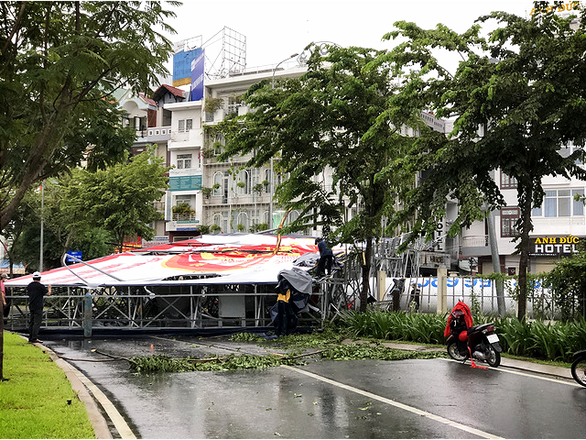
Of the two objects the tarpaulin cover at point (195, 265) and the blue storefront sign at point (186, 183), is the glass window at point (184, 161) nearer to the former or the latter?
the blue storefront sign at point (186, 183)

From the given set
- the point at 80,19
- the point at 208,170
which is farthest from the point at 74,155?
the point at 208,170

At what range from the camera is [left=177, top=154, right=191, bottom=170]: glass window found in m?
65.6

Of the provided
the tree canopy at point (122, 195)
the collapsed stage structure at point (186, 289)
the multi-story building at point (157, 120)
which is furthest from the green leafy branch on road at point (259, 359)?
the multi-story building at point (157, 120)

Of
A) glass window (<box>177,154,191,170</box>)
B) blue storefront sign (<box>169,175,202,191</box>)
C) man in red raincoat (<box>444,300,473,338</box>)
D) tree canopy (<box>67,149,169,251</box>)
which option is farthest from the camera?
glass window (<box>177,154,191,170</box>)

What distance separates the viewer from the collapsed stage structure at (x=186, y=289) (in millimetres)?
23094

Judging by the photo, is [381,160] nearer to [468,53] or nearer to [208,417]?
[468,53]

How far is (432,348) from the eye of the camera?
17.2 m

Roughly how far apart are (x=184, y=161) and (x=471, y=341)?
177 feet

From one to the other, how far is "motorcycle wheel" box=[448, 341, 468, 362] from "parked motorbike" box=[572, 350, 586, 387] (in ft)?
10.3

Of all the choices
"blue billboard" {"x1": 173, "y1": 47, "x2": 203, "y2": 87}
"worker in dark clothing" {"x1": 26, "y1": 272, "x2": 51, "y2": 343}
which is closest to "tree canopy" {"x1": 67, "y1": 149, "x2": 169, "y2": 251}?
"worker in dark clothing" {"x1": 26, "y1": 272, "x2": 51, "y2": 343}

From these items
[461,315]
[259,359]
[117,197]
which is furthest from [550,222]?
[259,359]

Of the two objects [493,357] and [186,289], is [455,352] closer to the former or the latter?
[493,357]

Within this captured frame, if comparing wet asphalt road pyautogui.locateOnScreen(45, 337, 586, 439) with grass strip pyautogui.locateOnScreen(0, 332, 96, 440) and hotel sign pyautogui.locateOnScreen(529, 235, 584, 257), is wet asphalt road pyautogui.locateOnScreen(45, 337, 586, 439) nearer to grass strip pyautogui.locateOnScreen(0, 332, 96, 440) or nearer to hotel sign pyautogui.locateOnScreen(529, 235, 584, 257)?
grass strip pyautogui.locateOnScreen(0, 332, 96, 440)

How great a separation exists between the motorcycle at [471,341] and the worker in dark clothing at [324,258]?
25.2ft
